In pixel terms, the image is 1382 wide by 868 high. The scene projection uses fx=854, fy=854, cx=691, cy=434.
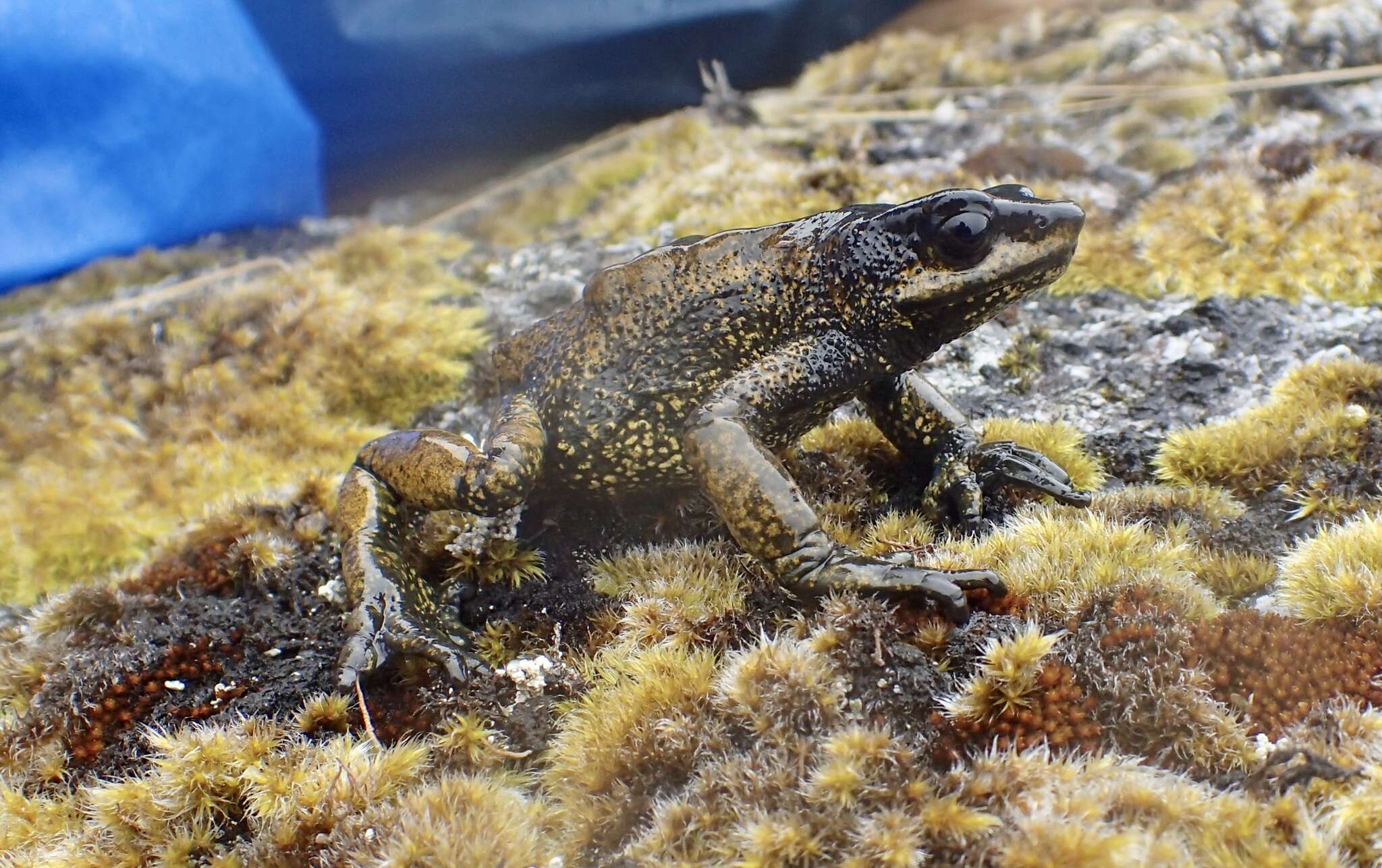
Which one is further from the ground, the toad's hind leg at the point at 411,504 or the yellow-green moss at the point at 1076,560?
the toad's hind leg at the point at 411,504

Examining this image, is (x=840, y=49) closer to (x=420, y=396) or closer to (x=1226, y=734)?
(x=420, y=396)

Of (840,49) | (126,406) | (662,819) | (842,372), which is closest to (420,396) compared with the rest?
(126,406)

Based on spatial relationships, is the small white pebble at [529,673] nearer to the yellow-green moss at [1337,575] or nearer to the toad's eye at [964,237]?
the toad's eye at [964,237]

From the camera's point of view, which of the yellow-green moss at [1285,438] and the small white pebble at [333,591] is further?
the small white pebble at [333,591]

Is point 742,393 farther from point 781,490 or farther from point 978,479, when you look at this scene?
point 978,479

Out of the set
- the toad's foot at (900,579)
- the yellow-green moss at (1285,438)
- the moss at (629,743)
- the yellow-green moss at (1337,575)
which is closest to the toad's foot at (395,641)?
the moss at (629,743)

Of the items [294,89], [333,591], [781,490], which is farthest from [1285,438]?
[294,89]

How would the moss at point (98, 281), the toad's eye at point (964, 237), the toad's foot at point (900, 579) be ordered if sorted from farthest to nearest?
1. the moss at point (98, 281)
2. the toad's eye at point (964, 237)
3. the toad's foot at point (900, 579)
